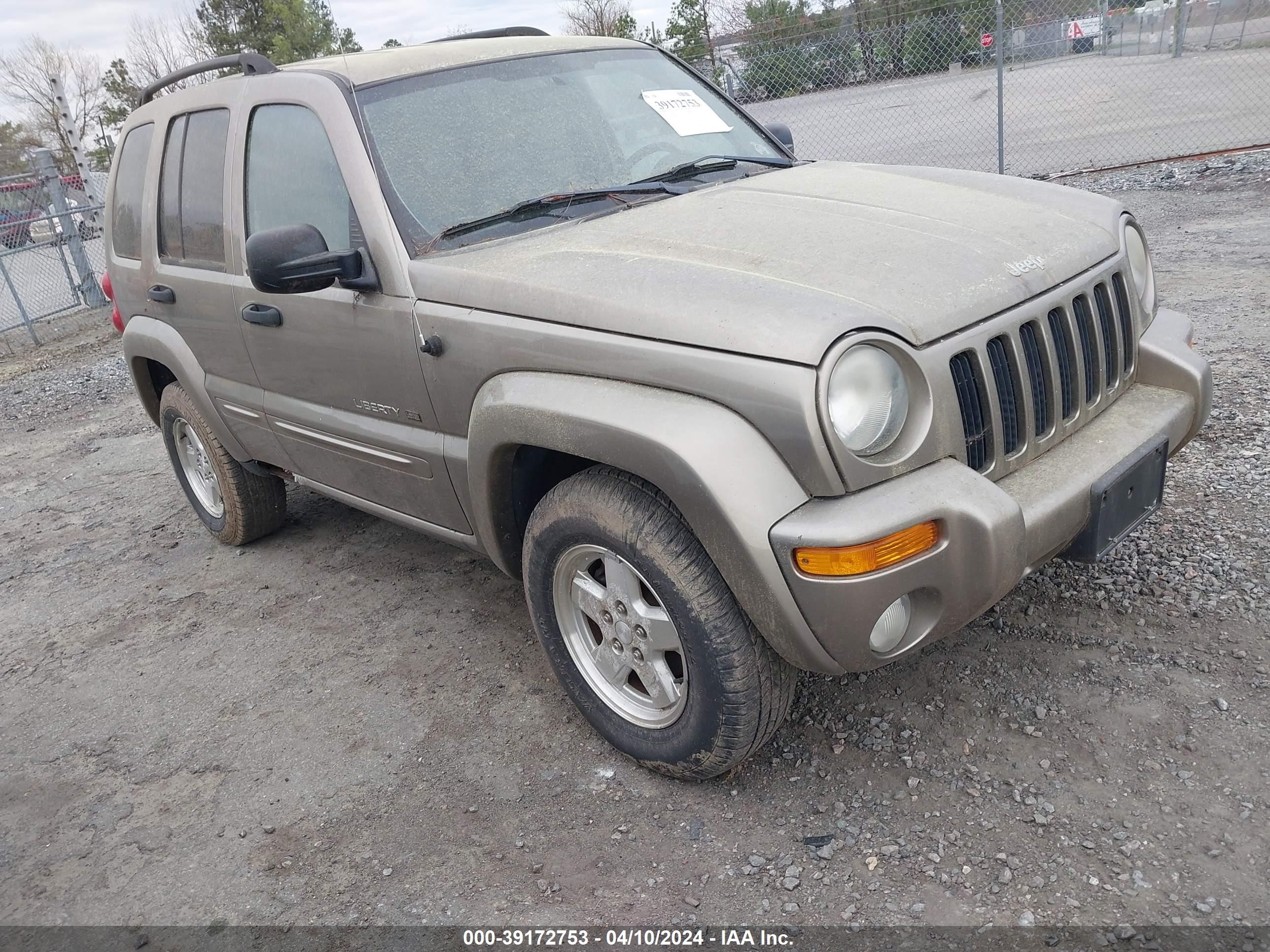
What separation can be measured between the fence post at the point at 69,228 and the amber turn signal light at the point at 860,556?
478 inches

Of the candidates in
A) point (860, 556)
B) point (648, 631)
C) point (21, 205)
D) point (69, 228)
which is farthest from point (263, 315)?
point (21, 205)

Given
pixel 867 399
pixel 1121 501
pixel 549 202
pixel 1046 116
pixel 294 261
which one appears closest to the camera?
pixel 867 399

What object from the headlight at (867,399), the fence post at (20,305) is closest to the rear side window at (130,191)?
the headlight at (867,399)

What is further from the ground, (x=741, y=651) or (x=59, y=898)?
(x=741, y=651)

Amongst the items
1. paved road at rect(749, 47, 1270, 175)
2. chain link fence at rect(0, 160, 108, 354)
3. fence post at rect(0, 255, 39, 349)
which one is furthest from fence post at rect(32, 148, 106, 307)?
paved road at rect(749, 47, 1270, 175)

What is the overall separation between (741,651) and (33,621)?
3.62m

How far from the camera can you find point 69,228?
40.6 feet

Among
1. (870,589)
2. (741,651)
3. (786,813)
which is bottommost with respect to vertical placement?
(786,813)

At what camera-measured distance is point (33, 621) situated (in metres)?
4.50

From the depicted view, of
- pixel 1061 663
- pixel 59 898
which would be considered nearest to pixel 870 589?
pixel 1061 663

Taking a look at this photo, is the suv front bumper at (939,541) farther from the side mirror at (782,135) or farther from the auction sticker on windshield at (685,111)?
the side mirror at (782,135)

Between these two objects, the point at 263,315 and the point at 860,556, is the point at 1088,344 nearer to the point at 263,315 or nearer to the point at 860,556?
the point at 860,556

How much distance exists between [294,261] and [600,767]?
5.61 feet

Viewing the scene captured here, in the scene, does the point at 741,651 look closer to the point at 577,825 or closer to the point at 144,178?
the point at 577,825
